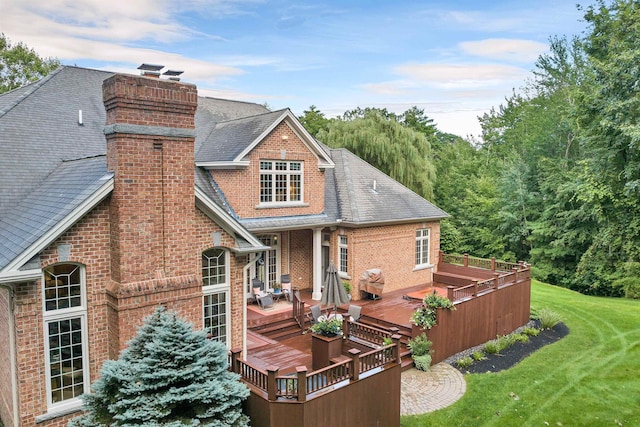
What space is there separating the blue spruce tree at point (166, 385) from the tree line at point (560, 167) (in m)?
17.8

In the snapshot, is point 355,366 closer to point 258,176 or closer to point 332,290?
point 332,290

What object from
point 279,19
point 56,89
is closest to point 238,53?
point 279,19

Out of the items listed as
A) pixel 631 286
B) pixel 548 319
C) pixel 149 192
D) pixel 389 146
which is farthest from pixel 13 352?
pixel 631 286

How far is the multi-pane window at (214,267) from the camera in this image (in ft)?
30.6

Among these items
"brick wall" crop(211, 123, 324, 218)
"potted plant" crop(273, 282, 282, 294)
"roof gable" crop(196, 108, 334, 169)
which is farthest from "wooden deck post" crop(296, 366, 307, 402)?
"potted plant" crop(273, 282, 282, 294)

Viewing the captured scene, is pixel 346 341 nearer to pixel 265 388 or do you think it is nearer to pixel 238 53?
pixel 265 388

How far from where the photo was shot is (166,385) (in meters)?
6.55

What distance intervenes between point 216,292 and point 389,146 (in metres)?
19.7

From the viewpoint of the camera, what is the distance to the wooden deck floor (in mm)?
10844

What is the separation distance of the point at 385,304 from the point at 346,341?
16.5 feet

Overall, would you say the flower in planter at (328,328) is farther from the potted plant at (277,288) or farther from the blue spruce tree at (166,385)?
the potted plant at (277,288)

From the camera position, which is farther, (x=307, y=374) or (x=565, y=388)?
(x=565, y=388)

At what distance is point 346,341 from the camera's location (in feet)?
36.1

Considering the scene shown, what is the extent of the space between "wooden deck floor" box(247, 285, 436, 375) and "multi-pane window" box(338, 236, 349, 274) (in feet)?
4.56
